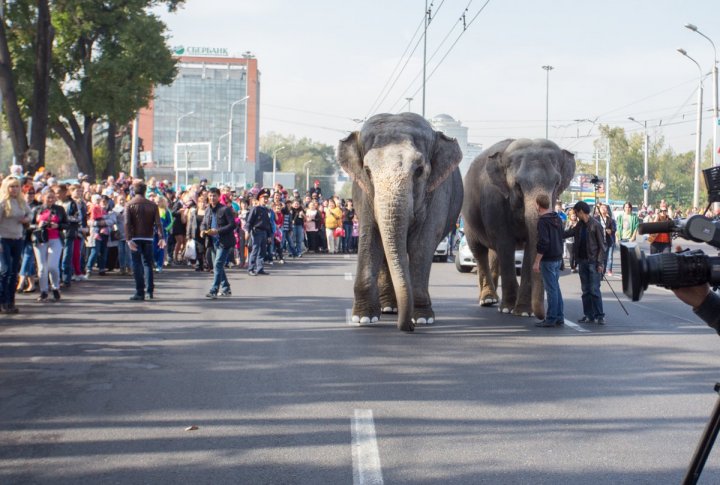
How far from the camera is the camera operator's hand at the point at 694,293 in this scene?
3.84m

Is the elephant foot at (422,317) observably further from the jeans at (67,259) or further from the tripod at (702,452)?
the tripod at (702,452)

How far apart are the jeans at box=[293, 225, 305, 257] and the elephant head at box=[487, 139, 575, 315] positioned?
1966 cm

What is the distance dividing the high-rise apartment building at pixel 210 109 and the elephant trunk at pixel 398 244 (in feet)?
503

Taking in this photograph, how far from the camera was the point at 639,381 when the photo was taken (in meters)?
9.78

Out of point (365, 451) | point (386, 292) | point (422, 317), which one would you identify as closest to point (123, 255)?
point (386, 292)

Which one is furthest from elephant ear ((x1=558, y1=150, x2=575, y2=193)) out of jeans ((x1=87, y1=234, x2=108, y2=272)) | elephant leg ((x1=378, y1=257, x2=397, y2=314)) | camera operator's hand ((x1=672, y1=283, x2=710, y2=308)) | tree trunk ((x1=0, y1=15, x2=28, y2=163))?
tree trunk ((x1=0, y1=15, x2=28, y2=163))

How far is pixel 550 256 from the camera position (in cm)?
1450

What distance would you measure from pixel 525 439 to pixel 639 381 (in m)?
2.93

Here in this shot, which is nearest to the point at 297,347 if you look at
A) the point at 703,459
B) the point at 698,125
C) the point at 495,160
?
the point at 495,160

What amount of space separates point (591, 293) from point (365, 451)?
8.90 metres

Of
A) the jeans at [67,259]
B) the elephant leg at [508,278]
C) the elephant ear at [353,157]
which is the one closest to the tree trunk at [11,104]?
the jeans at [67,259]

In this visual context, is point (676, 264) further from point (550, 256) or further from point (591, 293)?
point (591, 293)

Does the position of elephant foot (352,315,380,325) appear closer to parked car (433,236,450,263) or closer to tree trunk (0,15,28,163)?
tree trunk (0,15,28,163)

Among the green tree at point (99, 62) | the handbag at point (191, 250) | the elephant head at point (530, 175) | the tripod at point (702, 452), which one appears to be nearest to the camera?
the tripod at point (702, 452)
